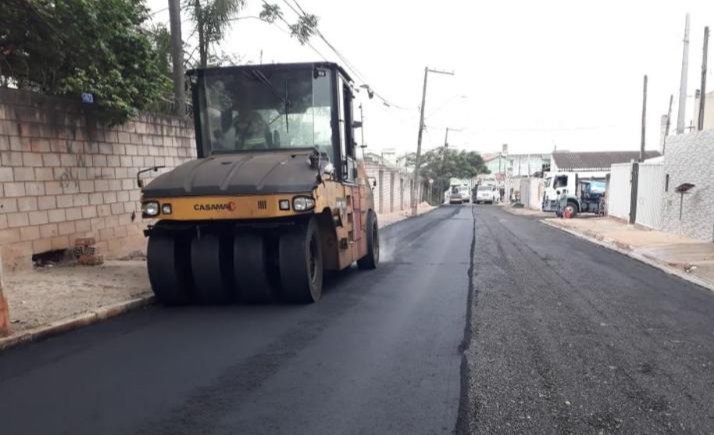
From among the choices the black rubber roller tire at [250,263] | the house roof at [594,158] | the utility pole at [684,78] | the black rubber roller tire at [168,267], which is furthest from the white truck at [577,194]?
the house roof at [594,158]

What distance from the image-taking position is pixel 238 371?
492 centimetres

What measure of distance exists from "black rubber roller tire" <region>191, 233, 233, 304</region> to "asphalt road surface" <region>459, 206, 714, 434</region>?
314cm

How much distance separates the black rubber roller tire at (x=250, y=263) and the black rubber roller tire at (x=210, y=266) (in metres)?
0.22

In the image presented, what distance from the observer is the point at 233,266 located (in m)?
7.29

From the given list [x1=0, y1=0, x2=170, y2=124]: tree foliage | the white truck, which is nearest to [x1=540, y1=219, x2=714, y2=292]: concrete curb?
[x1=0, y1=0, x2=170, y2=124]: tree foliage

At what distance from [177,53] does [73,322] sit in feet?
25.7

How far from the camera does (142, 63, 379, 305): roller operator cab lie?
6.90 metres

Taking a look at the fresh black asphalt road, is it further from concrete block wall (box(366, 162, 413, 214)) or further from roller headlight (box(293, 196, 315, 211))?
concrete block wall (box(366, 162, 413, 214))

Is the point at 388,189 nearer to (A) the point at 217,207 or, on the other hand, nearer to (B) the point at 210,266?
(B) the point at 210,266

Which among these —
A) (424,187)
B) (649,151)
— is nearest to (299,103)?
(424,187)

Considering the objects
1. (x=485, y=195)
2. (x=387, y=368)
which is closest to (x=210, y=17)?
(x=387, y=368)

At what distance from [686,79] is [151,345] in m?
25.2

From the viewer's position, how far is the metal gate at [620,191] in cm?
2380

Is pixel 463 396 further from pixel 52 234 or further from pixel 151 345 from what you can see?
pixel 52 234
